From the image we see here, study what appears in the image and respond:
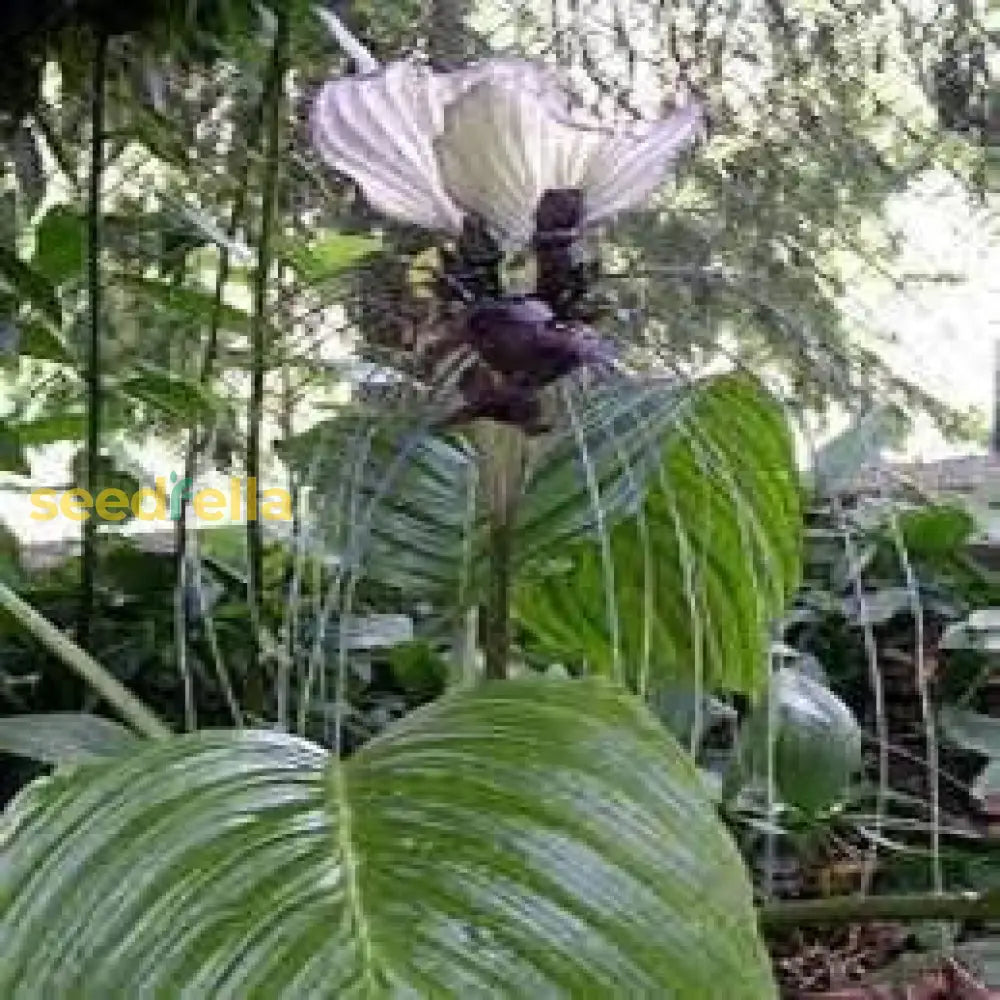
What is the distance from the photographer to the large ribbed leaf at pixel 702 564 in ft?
2.85

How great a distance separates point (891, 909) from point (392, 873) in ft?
0.91

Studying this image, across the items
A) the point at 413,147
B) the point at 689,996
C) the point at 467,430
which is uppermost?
the point at 413,147

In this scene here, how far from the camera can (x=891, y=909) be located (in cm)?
68

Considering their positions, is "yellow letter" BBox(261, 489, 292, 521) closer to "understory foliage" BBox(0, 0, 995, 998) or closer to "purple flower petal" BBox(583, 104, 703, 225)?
"understory foliage" BBox(0, 0, 995, 998)

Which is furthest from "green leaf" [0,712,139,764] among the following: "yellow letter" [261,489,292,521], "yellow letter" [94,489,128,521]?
"yellow letter" [94,489,128,521]

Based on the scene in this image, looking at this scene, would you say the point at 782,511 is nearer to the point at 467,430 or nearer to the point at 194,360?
the point at 467,430

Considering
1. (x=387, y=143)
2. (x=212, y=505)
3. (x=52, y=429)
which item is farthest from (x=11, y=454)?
(x=387, y=143)

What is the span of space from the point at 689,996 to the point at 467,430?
0.31 meters

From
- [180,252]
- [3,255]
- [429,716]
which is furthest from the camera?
[180,252]

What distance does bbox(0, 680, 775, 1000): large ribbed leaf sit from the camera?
43 centimetres

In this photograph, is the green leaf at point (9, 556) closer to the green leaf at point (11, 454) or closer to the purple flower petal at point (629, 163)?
the green leaf at point (11, 454)

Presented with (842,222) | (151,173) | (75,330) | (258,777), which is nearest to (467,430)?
(258,777)

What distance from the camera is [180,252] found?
1.24 metres

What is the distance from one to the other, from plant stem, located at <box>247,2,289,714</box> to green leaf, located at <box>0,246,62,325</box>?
146 mm
